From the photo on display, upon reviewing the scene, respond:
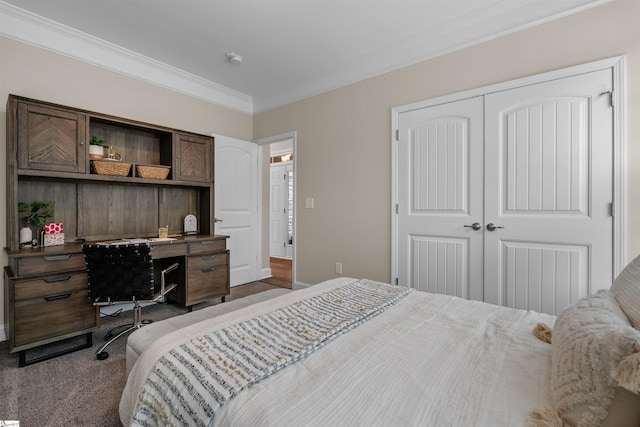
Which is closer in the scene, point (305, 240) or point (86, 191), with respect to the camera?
point (86, 191)

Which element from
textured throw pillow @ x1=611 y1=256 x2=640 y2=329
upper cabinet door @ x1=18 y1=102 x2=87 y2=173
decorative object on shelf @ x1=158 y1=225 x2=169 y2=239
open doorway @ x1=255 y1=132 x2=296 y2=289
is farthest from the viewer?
open doorway @ x1=255 y1=132 x2=296 y2=289

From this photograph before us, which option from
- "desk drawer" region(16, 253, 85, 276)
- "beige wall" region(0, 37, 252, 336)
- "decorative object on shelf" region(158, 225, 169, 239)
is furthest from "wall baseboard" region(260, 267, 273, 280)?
"desk drawer" region(16, 253, 85, 276)

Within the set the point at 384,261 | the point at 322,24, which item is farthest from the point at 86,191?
the point at 384,261

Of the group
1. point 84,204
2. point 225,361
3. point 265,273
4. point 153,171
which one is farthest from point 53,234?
point 265,273

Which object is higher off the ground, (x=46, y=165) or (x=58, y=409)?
(x=46, y=165)

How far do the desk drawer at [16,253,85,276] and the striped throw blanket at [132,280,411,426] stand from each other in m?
1.85

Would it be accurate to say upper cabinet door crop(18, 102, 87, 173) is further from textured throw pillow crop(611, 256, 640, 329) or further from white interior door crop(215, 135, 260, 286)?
textured throw pillow crop(611, 256, 640, 329)

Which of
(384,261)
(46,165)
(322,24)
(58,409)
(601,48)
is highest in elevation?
(322,24)

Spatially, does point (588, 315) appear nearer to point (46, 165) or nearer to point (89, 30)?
point (46, 165)

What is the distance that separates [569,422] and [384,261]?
2422 millimetres

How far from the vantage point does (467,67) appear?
259 cm

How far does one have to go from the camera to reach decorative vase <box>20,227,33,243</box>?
2.42m

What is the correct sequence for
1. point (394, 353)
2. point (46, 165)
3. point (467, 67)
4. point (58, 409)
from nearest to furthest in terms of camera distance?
point (394, 353)
point (58, 409)
point (46, 165)
point (467, 67)

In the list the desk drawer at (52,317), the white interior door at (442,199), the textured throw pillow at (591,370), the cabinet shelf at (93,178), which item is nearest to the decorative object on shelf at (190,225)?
the cabinet shelf at (93,178)
